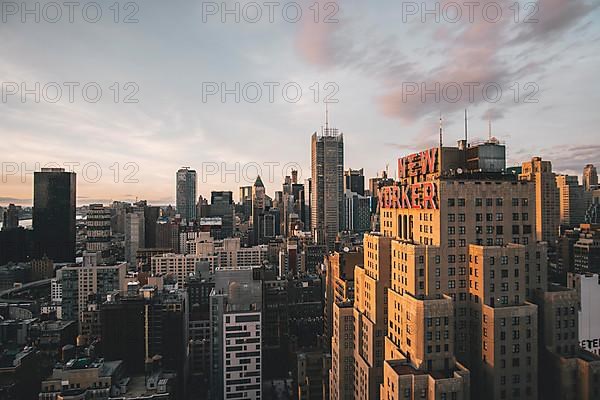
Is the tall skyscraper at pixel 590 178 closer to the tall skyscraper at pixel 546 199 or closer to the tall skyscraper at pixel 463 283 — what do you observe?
the tall skyscraper at pixel 546 199

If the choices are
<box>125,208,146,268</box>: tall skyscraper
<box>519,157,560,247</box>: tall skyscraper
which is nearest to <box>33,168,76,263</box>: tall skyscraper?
<box>125,208,146,268</box>: tall skyscraper

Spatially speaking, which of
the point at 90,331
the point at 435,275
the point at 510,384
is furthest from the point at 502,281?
the point at 90,331

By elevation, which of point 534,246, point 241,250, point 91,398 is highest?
point 534,246

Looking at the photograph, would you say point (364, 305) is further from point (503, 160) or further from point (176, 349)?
point (176, 349)

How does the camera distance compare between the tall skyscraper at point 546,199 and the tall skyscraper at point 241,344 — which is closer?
the tall skyscraper at point 241,344

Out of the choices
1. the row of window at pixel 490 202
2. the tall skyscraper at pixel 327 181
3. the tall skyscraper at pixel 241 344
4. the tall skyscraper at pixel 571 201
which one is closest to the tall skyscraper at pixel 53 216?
the tall skyscraper at pixel 327 181

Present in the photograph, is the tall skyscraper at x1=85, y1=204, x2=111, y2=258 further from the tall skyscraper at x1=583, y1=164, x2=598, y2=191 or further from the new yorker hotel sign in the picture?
the tall skyscraper at x1=583, y1=164, x2=598, y2=191
